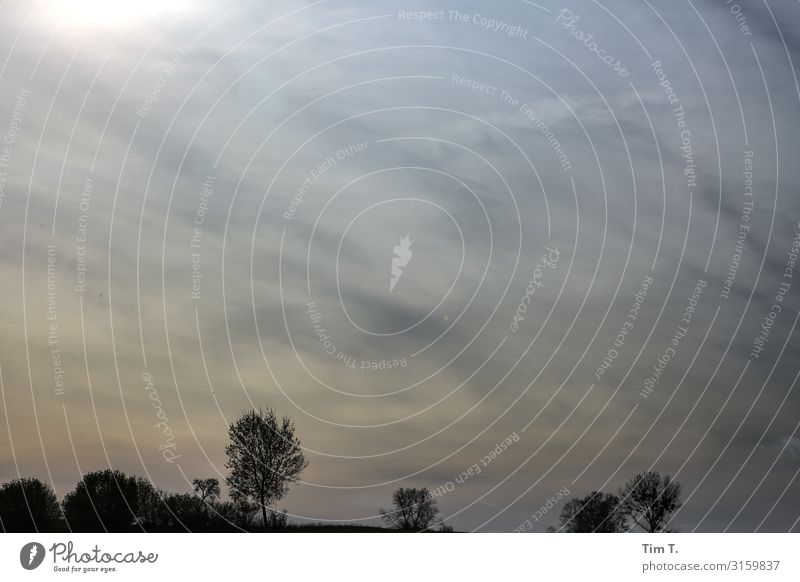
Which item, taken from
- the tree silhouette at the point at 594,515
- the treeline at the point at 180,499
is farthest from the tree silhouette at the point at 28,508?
the tree silhouette at the point at 594,515

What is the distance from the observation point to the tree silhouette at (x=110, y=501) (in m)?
29.3

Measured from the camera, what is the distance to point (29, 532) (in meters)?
25.3

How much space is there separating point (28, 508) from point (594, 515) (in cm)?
1676

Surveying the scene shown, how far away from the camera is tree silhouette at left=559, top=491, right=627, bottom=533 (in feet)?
93.0

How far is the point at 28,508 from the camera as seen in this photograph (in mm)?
29641

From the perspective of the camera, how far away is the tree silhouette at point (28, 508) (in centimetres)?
2836
